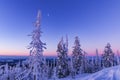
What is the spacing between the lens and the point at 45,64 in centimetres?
4219

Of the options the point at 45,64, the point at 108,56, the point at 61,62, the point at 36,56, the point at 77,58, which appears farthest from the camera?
the point at 108,56

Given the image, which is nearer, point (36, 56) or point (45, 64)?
point (36, 56)

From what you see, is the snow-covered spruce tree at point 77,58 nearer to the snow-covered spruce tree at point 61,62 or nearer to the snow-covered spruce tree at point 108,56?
the snow-covered spruce tree at point 61,62

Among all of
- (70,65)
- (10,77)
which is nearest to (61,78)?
(70,65)

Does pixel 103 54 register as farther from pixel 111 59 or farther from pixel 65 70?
pixel 65 70

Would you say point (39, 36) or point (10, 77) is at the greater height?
point (39, 36)

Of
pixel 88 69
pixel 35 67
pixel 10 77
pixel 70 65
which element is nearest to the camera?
pixel 35 67

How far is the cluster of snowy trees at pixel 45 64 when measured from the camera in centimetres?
2688

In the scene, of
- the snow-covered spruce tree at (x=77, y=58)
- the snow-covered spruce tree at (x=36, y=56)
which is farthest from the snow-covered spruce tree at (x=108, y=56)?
the snow-covered spruce tree at (x=36, y=56)

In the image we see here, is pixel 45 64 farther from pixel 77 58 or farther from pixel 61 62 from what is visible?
pixel 77 58

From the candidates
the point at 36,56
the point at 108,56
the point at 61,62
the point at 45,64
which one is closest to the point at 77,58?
the point at 61,62

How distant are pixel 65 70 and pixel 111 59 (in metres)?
17.3

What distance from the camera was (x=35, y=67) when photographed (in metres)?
26.7

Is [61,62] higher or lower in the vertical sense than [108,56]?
lower
